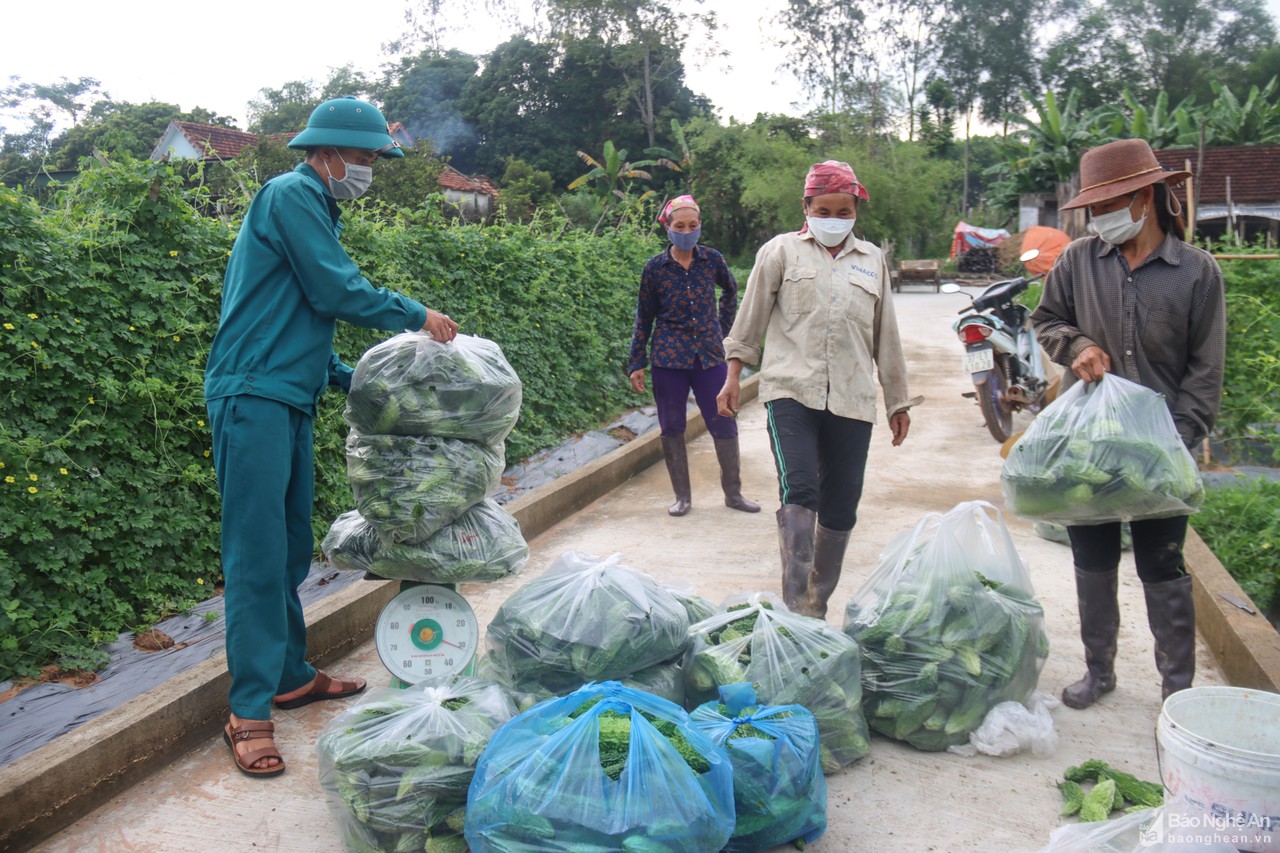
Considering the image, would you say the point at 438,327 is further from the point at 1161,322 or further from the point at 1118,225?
the point at 1161,322

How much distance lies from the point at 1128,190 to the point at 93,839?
13.1 feet

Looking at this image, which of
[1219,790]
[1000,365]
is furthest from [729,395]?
[1000,365]

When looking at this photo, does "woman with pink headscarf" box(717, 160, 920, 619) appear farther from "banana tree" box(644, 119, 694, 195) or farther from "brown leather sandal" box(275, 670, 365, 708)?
"banana tree" box(644, 119, 694, 195)

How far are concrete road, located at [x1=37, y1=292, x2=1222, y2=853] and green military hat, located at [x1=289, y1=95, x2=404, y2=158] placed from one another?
2.08m

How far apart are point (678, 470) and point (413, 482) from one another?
3.38 m

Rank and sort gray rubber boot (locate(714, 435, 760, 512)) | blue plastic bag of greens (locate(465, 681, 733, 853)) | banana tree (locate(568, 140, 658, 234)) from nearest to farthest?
1. blue plastic bag of greens (locate(465, 681, 733, 853))
2. gray rubber boot (locate(714, 435, 760, 512))
3. banana tree (locate(568, 140, 658, 234))

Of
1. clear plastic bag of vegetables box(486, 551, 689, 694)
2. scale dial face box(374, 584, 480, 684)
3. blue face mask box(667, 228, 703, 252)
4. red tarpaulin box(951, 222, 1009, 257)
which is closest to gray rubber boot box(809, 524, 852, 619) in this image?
clear plastic bag of vegetables box(486, 551, 689, 694)

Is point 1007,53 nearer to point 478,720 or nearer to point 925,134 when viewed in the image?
point 925,134

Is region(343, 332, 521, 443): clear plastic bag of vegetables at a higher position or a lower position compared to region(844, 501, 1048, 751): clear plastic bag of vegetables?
higher

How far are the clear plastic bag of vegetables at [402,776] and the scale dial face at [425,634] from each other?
0.65 meters

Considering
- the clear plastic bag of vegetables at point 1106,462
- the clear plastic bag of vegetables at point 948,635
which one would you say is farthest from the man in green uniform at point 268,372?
the clear plastic bag of vegetables at point 1106,462

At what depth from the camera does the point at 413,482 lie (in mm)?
3406

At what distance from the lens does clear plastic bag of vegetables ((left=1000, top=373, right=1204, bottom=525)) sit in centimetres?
330

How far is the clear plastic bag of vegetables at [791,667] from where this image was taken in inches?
125
